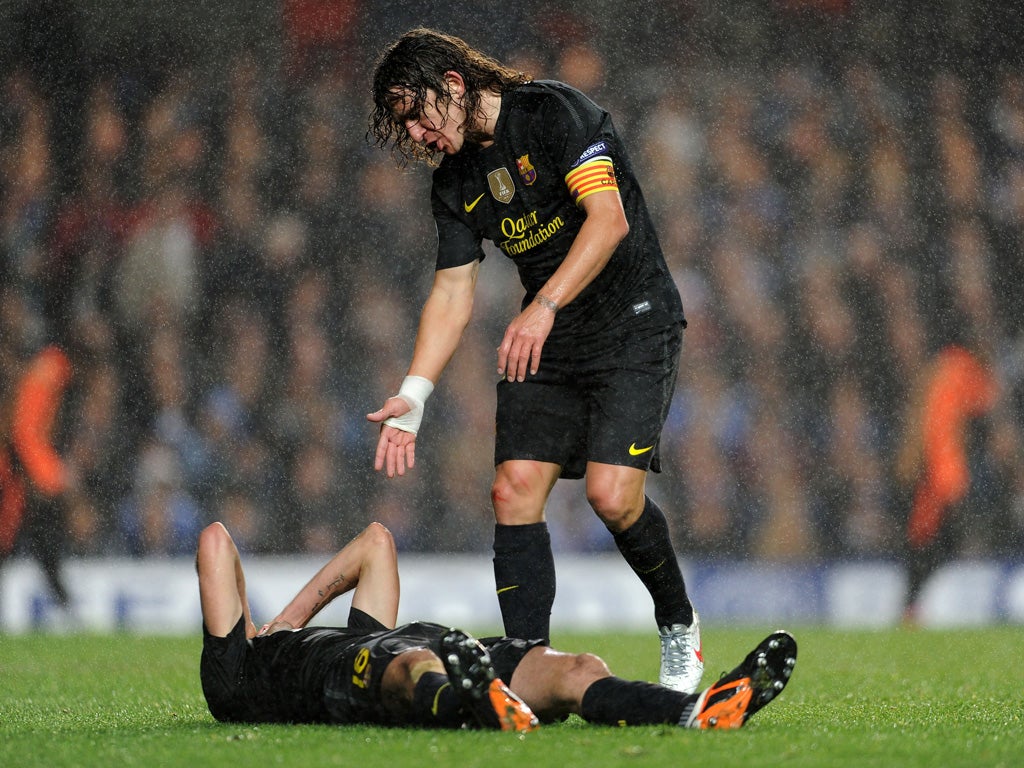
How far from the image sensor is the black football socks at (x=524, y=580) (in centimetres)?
367

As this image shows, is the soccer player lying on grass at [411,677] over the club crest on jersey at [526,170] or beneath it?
beneath

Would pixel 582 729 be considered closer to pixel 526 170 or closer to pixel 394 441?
pixel 394 441

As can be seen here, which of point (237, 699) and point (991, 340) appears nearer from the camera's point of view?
point (237, 699)

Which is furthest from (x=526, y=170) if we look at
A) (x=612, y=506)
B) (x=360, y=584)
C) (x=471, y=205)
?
(x=360, y=584)

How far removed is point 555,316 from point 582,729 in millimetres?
1198

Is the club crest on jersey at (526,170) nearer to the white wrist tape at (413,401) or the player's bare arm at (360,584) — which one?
the white wrist tape at (413,401)

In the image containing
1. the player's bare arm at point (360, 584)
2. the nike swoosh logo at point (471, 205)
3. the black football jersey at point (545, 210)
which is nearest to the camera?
the player's bare arm at point (360, 584)

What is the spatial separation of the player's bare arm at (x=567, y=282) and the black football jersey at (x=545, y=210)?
0.16 meters

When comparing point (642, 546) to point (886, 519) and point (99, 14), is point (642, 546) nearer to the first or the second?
point (886, 519)

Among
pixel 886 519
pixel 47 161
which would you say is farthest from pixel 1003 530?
pixel 47 161

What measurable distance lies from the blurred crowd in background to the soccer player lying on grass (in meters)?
5.53

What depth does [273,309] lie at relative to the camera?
9281mm

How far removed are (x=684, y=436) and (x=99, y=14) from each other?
5159mm

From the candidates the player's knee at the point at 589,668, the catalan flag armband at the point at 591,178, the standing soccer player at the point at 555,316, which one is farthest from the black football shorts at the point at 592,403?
the player's knee at the point at 589,668
